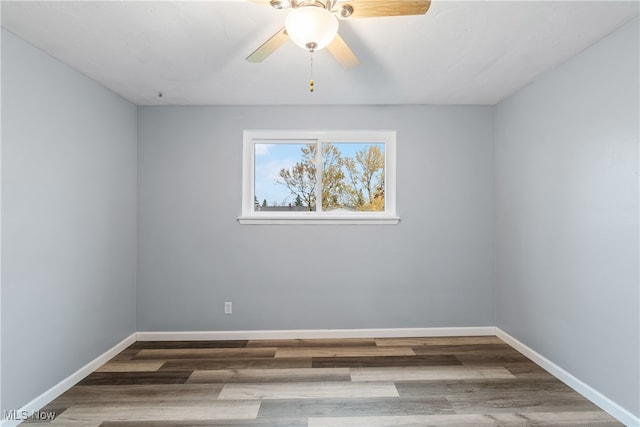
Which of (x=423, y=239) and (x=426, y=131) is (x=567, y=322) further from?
(x=426, y=131)

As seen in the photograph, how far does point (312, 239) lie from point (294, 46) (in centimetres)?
172

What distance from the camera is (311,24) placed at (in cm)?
139

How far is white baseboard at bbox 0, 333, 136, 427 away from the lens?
6.46 ft

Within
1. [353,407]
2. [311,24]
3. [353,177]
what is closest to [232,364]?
[353,407]

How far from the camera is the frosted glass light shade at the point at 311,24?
4.55ft

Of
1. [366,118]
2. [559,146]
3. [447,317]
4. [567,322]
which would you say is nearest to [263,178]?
[366,118]

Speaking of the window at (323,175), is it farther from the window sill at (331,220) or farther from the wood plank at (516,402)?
the wood plank at (516,402)

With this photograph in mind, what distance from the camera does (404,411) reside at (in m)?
2.05

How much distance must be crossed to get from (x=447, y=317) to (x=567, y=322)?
3.47ft

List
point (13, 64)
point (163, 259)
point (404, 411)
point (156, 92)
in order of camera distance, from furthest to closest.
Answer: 1. point (163, 259)
2. point (156, 92)
3. point (404, 411)
4. point (13, 64)

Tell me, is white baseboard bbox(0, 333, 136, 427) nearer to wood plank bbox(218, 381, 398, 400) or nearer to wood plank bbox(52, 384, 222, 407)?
wood plank bbox(52, 384, 222, 407)

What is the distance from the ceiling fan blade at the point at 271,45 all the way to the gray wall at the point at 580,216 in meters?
1.93

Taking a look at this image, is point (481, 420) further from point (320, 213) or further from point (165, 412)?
point (320, 213)

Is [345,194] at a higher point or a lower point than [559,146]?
lower
